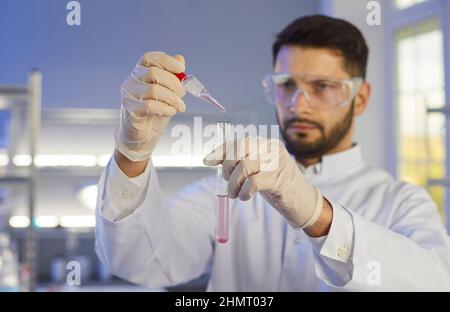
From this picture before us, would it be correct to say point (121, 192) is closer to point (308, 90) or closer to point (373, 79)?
point (308, 90)

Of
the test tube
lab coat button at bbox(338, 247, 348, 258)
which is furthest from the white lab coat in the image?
the test tube

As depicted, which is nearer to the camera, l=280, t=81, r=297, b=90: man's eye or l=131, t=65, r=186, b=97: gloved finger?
l=131, t=65, r=186, b=97: gloved finger

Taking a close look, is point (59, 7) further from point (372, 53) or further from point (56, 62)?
point (372, 53)

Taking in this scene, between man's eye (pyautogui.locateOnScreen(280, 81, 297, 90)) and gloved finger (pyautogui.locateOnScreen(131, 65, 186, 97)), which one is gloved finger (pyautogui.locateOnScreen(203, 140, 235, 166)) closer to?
gloved finger (pyautogui.locateOnScreen(131, 65, 186, 97))

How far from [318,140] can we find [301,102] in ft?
0.27

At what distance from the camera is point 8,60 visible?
0.63 meters

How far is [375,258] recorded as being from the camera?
58 cm

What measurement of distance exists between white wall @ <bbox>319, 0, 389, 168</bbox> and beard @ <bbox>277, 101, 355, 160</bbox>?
140 millimetres

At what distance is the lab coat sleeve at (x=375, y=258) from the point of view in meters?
0.55

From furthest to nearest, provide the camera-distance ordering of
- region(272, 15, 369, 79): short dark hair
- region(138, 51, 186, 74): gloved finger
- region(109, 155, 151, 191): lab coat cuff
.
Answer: region(272, 15, 369, 79): short dark hair, region(109, 155, 151, 191): lab coat cuff, region(138, 51, 186, 74): gloved finger

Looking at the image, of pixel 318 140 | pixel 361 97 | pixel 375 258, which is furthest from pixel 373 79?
pixel 375 258

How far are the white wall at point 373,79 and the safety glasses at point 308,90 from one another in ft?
0.39

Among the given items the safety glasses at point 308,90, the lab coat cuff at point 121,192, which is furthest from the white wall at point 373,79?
the lab coat cuff at point 121,192

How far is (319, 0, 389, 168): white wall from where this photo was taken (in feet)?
2.44
